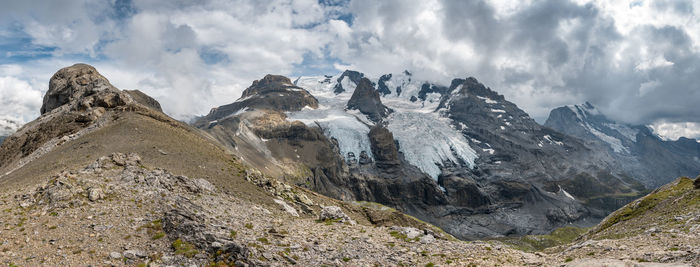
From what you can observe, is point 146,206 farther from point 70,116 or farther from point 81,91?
point 81,91

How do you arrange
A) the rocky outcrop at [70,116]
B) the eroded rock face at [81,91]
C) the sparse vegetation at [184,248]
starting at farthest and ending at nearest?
the eroded rock face at [81,91], the rocky outcrop at [70,116], the sparse vegetation at [184,248]

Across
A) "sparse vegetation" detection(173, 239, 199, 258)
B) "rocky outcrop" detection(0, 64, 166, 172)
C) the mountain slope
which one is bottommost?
"sparse vegetation" detection(173, 239, 199, 258)

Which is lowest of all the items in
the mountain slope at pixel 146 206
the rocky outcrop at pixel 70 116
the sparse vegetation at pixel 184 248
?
the sparse vegetation at pixel 184 248

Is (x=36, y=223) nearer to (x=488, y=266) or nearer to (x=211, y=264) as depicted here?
(x=211, y=264)

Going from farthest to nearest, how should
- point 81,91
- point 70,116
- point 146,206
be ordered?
1. point 81,91
2. point 70,116
3. point 146,206

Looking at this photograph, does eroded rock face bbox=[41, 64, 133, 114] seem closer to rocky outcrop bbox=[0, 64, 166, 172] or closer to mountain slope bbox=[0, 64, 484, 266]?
rocky outcrop bbox=[0, 64, 166, 172]

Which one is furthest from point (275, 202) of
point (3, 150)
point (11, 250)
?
point (3, 150)

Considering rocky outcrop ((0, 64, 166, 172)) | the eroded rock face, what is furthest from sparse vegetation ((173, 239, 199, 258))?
the eroded rock face

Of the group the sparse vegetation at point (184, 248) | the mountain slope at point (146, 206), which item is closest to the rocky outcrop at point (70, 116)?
the mountain slope at point (146, 206)

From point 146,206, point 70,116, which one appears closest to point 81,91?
point 70,116

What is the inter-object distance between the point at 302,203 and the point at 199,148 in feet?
72.1

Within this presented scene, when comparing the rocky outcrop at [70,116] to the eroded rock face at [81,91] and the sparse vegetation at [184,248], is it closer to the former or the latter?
the eroded rock face at [81,91]

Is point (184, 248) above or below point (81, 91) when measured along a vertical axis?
below

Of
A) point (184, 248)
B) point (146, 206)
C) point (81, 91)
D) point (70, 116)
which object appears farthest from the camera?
point (81, 91)
